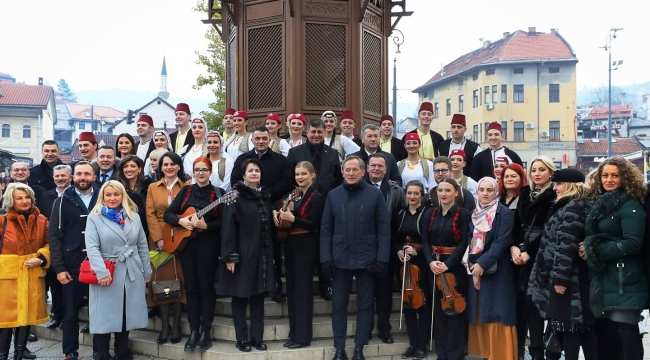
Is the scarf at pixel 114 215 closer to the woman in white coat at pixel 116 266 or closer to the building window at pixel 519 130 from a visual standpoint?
the woman in white coat at pixel 116 266

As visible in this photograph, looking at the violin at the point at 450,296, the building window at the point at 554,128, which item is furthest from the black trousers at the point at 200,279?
the building window at the point at 554,128

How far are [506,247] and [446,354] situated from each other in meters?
1.33

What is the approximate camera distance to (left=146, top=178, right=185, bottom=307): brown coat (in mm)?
7348

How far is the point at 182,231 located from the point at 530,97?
5467cm

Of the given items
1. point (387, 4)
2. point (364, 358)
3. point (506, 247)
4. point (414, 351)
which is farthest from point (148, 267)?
point (387, 4)

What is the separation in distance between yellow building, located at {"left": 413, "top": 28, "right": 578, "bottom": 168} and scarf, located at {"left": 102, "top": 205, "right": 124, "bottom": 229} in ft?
170

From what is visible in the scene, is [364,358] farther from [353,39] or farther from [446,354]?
[353,39]

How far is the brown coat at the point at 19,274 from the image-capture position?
6.90 m

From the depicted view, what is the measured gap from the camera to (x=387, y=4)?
11750mm

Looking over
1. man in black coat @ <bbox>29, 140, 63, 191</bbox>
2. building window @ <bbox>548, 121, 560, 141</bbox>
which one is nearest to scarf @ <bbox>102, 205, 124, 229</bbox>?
man in black coat @ <bbox>29, 140, 63, 191</bbox>

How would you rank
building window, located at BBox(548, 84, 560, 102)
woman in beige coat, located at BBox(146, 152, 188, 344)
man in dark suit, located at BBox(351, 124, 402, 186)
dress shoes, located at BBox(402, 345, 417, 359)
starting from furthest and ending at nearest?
building window, located at BBox(548, 84, 560, 102)
man in dark suit, located at BBox(351, 124, 402, 186)
woman in beige coat, located at BBox(146, 152, 188, 344)
dress shoes, located at BBox(402, 345, 417, 359)

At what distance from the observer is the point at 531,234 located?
255 inches

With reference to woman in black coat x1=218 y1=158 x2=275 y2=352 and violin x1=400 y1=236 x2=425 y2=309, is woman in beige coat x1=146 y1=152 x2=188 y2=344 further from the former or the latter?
violin x1=400 y1=236 x2=425 y2=309

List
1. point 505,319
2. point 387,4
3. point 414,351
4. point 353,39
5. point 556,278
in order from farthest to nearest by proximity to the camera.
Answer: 1. point 387,4
2. point 353,39
3. point 414,351
4. point 505,319
5. point 556,278
